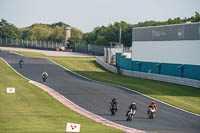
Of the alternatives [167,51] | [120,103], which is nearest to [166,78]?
[167,51]

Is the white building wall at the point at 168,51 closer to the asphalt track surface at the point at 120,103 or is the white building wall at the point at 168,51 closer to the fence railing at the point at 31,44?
the asphalt track surface at the point at 120,103

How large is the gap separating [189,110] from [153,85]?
16.1 m

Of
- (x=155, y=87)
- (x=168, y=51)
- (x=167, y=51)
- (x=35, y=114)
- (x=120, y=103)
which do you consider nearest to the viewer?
(x=35, y=114)

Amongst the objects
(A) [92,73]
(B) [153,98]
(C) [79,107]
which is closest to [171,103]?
(B) [153,98]

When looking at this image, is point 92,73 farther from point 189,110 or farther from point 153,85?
point 189,110

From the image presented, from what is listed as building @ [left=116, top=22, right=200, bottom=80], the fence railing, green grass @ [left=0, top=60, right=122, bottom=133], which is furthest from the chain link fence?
green grass @ [left=0, top=60, right=122, bottom=133]

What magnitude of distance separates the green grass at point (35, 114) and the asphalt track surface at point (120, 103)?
2.32 meters

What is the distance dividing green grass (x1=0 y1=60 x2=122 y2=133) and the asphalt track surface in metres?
2.32

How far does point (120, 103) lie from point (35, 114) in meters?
10.3

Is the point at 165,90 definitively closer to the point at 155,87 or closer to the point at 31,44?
the point at 155,87

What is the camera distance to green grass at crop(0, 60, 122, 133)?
75.7 feet

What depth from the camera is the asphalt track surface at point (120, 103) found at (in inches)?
1110

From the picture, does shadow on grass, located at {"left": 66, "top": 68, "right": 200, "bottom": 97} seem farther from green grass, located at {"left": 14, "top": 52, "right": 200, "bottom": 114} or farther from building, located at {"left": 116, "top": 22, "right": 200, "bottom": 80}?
building, located at {"left": 116, "top": 22, "right": 200, "bottom": 80}

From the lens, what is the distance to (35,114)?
29656mm
